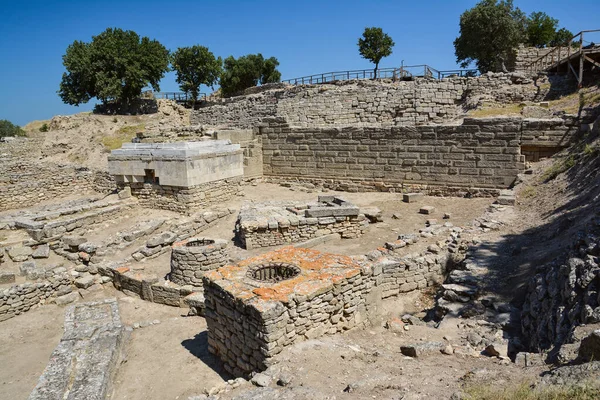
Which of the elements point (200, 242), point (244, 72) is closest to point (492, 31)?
point (244, 72)

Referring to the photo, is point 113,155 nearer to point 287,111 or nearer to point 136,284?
point 136,284

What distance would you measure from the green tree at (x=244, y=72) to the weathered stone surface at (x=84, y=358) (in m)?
43.1

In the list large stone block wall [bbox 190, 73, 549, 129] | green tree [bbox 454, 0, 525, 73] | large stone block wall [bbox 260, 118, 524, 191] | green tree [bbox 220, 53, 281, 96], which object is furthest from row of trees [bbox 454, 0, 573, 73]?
green tree [bbox 220, 53, 281, 96]

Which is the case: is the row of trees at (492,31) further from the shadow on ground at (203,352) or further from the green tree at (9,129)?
the green tree at (9,129)

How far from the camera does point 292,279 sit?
531 cm

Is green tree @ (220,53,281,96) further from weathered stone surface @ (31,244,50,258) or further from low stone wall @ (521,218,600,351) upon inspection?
low stone wall @ (521,218,600,351)

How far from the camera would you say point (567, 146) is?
38.1ft

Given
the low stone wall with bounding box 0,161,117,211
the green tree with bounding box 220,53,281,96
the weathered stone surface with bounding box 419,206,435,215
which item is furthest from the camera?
the green tree with bounding box 220,53,281,96

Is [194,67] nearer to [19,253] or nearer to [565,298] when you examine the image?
[19,253]

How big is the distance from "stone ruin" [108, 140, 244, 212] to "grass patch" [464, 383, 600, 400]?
1006cm

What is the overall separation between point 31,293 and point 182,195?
483 cm

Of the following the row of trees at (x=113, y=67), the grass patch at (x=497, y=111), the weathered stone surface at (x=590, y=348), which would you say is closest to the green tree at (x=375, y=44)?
the row of trees at (x=113, y=67)

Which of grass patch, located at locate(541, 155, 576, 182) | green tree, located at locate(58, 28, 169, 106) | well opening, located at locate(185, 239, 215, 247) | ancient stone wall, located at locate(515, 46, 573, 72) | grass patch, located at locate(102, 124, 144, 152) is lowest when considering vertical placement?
well opening, located at locate(185, 239, 215, 247)

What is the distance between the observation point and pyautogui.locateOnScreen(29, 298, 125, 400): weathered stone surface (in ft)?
16.7
